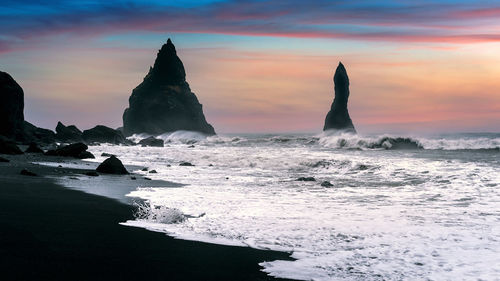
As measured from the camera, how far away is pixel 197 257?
21.9 feet

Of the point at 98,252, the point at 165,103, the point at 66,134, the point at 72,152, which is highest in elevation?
the point at 165,103

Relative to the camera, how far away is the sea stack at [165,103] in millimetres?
168875

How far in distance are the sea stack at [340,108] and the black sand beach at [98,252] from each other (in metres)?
125

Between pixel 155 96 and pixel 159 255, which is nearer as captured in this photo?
pixel 159 255

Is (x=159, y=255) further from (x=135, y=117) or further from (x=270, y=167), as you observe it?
(x=135, y=117)

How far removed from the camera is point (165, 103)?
169500 mm

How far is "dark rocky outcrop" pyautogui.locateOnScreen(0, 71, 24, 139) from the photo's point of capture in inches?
2045

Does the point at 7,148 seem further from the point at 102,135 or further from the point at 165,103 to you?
the point at 165,103

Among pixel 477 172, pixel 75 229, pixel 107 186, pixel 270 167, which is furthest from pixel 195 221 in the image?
pixel 270 167

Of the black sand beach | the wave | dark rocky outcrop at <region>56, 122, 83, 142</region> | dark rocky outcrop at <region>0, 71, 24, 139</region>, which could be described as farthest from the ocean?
dark rocky outcrop at <region>56, 122, 83, 142</region>

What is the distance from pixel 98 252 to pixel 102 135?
7573 centimetres

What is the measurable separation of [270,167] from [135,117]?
149741mm

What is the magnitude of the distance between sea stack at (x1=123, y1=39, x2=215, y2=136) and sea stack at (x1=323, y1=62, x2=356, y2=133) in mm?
57225

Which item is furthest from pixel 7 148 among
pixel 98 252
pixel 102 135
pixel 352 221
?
pixel 102 135
